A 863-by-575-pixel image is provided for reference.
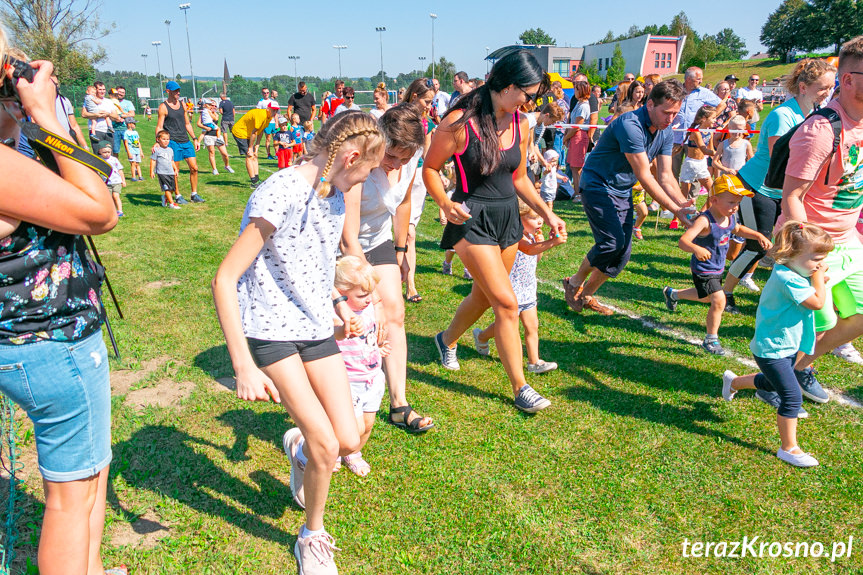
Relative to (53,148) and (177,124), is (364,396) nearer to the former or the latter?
(53,148)

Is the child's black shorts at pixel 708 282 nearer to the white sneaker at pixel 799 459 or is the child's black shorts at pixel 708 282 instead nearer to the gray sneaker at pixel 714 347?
the gray sneaker at pixel 714 347

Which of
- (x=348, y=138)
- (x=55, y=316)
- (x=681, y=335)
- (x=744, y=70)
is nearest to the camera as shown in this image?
(x=55, y=316)

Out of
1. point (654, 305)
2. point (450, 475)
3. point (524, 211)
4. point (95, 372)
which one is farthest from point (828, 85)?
point (95, 372)

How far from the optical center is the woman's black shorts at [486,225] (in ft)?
12.6

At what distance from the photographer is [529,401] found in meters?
4.02

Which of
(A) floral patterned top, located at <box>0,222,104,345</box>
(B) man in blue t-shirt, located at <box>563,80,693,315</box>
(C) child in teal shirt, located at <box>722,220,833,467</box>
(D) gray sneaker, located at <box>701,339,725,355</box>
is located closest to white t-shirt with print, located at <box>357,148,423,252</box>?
(A) floral patterned top, located at <box>0,222,104,345</box>

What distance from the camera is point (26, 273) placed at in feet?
5.86

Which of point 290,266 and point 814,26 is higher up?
point 814,26

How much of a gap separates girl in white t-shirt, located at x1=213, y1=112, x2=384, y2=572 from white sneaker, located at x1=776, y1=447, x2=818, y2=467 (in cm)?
273

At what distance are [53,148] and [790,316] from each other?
3813 mm

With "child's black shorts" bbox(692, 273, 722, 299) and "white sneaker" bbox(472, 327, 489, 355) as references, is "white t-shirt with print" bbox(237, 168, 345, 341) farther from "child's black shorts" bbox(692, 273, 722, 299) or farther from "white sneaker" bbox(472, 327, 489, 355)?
"child's black shorts" bbox(692, 273, 722, 299)

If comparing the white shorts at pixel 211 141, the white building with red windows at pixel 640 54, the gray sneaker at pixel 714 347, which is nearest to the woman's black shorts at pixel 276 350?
the gray sneaker at pixel 714 347

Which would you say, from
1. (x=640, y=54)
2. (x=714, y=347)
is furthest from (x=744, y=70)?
(x=714, y=347)

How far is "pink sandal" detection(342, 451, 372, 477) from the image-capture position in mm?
3400
